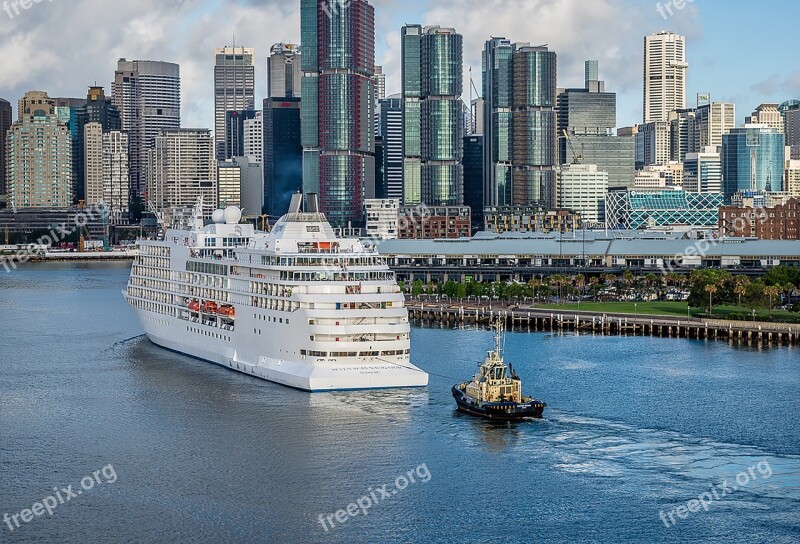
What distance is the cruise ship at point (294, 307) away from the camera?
2275 inches

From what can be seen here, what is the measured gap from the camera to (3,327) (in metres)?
91.8

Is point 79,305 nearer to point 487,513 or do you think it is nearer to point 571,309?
point 571,309

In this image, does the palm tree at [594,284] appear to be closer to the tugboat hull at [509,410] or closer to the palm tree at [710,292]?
the palm tree at [710,292]

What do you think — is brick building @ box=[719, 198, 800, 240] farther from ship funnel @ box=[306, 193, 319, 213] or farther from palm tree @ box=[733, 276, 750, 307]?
ship funnel @ box=[306, 193, 319, 213]

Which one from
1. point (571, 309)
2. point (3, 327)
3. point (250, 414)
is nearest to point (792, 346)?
point (571, 309)

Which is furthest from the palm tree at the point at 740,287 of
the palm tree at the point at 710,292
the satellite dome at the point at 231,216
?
the satellite dome at the point at 231,216

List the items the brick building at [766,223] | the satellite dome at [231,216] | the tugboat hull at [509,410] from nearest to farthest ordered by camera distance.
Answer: the tugboat hull at [509,410]
the satellite dome at [231,216]
the brick building at [766,223]

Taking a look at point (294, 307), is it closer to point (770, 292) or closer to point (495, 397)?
point (495, 397)

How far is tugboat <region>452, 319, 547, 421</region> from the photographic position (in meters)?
53.3

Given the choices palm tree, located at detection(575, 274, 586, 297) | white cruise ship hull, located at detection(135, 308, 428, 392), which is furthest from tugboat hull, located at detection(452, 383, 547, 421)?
palm tree, located at detection(575, 274, 586, 297)

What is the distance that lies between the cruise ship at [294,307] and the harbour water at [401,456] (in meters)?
1.10

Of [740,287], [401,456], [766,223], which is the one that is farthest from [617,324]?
[766,223]

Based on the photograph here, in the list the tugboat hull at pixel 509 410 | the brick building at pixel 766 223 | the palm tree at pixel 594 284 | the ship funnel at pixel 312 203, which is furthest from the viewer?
the brick building at pixel 766 223

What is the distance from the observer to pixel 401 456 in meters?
47.6
